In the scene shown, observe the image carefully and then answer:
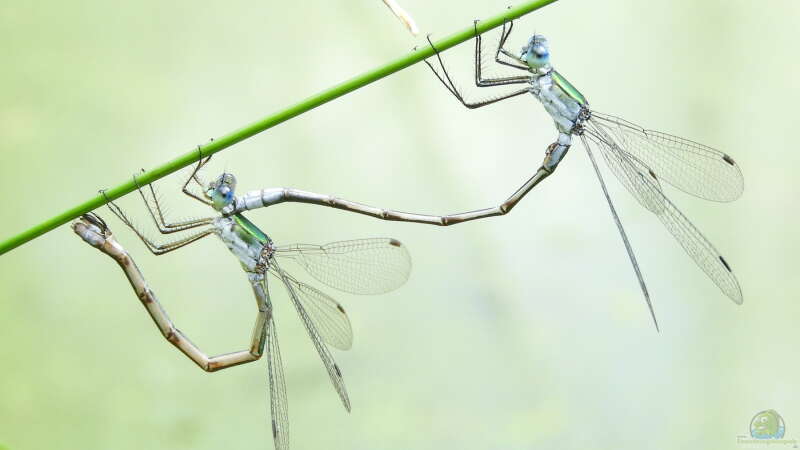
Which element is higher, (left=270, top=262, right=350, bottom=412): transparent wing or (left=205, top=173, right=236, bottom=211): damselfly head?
(left=205, top=173, right=236, bottom=211): damselfly head

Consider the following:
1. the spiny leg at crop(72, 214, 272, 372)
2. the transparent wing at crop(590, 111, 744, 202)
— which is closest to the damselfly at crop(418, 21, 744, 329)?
the transparent wing at crop(590, 111, 744, 202)

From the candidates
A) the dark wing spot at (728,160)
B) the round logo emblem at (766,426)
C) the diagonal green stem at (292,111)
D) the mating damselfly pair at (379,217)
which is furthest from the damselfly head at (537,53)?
the round logo emblem at (766,426)

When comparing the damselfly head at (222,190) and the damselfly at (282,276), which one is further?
the damselfly at (282,276)

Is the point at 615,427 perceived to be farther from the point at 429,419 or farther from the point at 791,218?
the point at 791,218

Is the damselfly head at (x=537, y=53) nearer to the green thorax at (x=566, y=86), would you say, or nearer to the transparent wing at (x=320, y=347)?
the green thorax at (x=566, y=86)

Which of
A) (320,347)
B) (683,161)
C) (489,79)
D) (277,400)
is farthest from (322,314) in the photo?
(683,161)

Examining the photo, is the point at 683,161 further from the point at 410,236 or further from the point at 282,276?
the point at 282,276

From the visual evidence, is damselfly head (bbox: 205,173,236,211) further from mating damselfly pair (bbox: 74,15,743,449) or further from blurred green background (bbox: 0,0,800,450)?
blurred green background (bbox: 0,0,800,450)

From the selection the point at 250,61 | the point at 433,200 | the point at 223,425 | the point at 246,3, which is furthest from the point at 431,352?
the point at 246,3
